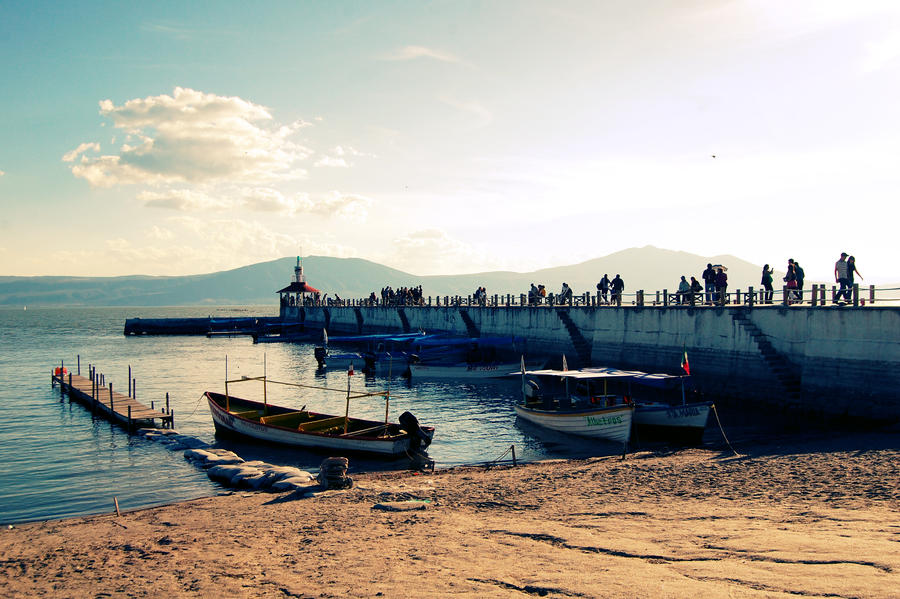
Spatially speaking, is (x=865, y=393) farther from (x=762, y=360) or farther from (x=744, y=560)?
(x=744, y=560)

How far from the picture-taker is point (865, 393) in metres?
24.0

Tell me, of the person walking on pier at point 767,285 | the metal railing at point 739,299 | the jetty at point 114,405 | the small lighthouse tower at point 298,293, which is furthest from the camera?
the small lighthouse tower at point 298,293

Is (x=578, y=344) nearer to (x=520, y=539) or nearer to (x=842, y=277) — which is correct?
(x=842, y=277)

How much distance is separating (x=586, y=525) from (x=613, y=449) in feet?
37.5

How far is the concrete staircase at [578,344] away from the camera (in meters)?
43.3

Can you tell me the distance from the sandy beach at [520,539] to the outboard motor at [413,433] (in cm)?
324

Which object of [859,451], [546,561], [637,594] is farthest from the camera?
[859,451]

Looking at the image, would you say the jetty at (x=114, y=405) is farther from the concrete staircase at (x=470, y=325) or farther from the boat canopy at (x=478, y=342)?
the concrete staircase at (x=470, y=325)

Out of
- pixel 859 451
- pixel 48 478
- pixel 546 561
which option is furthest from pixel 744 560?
pixel 48 478

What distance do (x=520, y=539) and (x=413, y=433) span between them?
10859 millimetres

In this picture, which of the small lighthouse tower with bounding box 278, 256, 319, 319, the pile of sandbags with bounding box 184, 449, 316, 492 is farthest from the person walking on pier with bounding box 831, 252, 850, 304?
the small lighthouse tower with bounding box 278, 256, 319, 319

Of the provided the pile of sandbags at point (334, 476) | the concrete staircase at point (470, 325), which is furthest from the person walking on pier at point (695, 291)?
the concrete staircase at point (470, 325)

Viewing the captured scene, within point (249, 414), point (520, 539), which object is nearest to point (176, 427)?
point (249, 414)

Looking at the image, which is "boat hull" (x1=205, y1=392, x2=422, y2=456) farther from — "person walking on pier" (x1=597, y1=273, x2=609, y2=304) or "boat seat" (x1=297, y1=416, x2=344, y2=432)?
"person walking on pier" (x1=597, y1=273, x2=609, y2=304)
